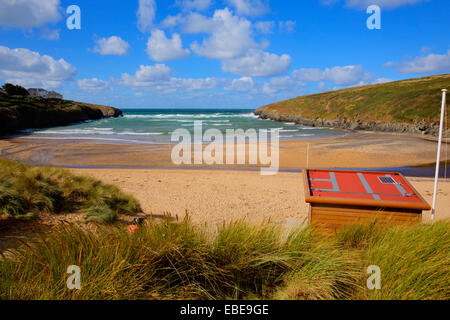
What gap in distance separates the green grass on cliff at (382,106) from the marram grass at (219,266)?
41.3 m

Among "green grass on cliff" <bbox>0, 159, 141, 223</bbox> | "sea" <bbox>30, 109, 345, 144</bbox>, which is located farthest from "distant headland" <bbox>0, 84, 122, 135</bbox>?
"green grass on cliff" <bbox>0, 159, 141, 223</bbox>

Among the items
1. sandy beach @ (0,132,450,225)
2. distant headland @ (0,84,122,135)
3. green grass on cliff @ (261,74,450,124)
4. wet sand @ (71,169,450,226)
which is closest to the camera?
wet sand @ (71,169,450,226)

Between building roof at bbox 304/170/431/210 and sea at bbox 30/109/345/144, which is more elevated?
sea at bbox 30/109/345/144

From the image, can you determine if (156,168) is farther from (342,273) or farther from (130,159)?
(342,273)

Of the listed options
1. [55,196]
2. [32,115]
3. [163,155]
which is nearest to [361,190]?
[55,196]

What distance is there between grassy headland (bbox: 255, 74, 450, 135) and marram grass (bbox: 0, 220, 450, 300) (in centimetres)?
3848

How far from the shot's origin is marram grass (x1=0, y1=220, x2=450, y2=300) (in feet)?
8.00

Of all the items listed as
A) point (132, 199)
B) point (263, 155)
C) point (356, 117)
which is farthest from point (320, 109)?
point (132, 199)

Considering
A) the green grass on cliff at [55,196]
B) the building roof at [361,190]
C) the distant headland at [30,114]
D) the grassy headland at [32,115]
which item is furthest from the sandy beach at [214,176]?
the distant headland at [30,114]

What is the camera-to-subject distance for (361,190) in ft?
18.2

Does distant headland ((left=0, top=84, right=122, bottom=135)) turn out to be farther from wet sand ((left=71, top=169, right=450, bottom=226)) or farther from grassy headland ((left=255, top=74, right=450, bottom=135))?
grassy headland ((left=255, top=74, right=450, bottom=135))

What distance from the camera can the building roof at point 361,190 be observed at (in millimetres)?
4863

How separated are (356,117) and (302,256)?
161 ft

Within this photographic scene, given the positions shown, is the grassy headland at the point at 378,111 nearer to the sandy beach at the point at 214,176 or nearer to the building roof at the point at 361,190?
the sandy beach at the point at 214,176
